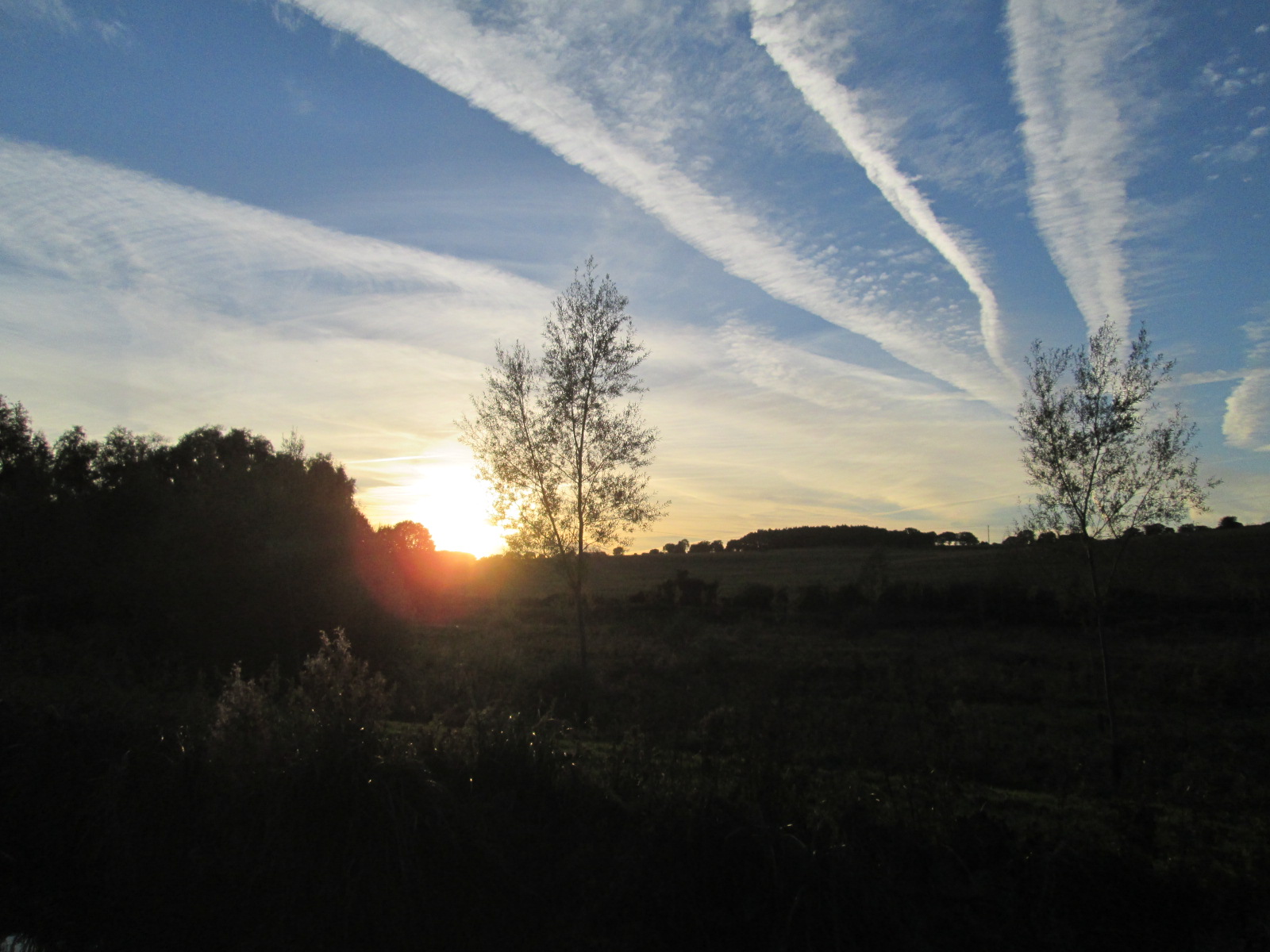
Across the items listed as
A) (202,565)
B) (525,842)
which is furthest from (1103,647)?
(202,565)

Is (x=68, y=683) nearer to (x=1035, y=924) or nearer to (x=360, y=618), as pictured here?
(x=1035, y=924)

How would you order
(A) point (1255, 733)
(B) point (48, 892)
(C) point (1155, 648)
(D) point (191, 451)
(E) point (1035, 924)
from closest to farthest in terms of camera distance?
(E) point (1035, 924) < (B) point (48, 892) < (A) point (1255, 733) < (C) point (1155, 648) < (D) point (191, 451)

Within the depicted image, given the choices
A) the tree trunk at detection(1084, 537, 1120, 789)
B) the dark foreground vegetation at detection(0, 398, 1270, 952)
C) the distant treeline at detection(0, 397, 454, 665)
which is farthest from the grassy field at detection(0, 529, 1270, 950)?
the distant treeline at detection(0, 397, 454, 665)

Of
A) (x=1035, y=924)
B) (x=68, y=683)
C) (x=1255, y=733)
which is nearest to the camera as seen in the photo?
(x=1035, y=924)

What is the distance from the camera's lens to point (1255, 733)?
17.3 meters

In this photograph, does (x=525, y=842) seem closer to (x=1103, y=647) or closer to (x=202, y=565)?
(x=1103, y=647)

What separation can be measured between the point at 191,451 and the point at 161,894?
42.8 metres

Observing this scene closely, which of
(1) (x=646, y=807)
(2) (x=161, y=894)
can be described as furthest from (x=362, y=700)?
(1) (x=646, y=807)

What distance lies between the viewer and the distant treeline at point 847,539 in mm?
85500

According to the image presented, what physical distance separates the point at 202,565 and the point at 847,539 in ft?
252

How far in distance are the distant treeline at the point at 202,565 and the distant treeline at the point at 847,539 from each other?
210 feet

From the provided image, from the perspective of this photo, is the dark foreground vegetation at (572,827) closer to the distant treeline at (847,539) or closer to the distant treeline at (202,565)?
the distant treeline at (202,565)

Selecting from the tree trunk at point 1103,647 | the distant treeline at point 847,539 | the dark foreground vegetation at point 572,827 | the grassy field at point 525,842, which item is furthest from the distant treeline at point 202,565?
the distant treeline at point 847,539

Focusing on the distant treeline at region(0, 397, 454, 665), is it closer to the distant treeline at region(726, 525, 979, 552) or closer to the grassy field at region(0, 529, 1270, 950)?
the grassy field at region(0, 529, 1270, 950)
